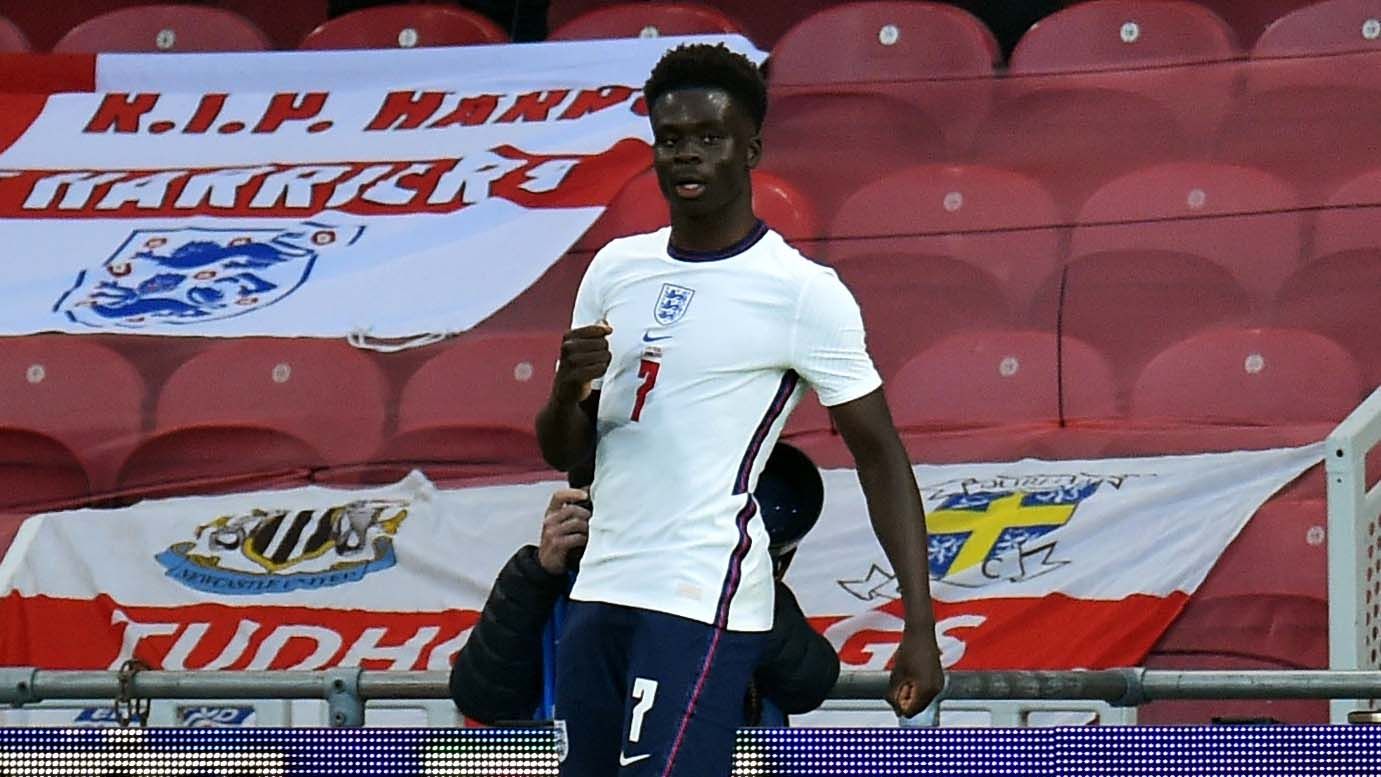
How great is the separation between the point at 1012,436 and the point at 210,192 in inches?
101

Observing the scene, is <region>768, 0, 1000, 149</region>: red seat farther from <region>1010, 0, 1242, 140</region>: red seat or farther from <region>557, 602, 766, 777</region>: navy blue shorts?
<region>557, 602, 766, 777</region>: navy blue shorts

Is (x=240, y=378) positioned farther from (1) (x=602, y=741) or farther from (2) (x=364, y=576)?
(1) (x=602, y=741)

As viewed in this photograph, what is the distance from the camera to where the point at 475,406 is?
596 cm

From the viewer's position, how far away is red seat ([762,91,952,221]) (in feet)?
22.3

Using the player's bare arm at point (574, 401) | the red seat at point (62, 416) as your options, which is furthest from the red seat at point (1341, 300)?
the player's bare arm at point (574, 401)

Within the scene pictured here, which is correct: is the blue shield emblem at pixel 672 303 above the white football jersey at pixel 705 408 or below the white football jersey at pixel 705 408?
above

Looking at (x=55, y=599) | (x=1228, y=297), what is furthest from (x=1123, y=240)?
(x=55, y=599)

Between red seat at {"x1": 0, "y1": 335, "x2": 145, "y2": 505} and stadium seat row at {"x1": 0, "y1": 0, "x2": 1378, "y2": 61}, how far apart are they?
71.6 inches

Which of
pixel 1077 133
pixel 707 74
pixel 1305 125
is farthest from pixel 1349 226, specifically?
pixel 707 74

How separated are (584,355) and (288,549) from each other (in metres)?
3.25

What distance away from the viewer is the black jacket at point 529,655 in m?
2.70

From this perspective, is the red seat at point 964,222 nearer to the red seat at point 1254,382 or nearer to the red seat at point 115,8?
the red seat at point 1254,382

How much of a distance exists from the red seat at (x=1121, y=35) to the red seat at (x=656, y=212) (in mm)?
913

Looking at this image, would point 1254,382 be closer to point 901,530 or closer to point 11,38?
point 901,530
